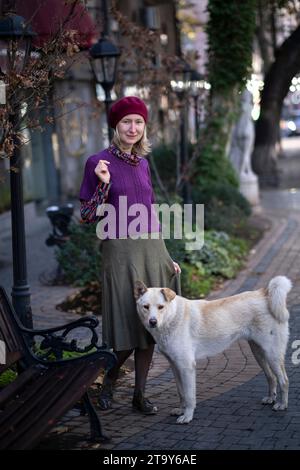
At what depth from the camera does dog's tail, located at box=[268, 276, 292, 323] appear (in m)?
5.78

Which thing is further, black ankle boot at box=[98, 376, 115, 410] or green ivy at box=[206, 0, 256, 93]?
green ivy at box=[206, 0, 256, 93]

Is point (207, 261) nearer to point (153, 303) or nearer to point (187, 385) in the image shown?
point (187, 385)

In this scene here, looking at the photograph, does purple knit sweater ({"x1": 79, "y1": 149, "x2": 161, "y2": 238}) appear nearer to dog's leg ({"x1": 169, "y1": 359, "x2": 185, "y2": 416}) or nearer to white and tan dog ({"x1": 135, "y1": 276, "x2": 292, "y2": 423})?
white and tan dog ({"x1": 135, "y1": 276, "x2": 292, "y2": 423})

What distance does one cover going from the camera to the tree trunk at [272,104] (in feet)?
68.1

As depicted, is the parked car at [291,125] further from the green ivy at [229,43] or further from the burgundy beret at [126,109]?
the burgundy beret at [126,109]

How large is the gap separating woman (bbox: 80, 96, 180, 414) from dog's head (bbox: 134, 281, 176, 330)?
253 millimetres

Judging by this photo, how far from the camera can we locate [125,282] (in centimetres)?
579

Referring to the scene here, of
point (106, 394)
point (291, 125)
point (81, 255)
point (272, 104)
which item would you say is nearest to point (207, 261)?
point (81, 255)

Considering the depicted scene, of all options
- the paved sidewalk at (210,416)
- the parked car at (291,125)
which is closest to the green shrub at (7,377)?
the paved sidewalk at (210,416)

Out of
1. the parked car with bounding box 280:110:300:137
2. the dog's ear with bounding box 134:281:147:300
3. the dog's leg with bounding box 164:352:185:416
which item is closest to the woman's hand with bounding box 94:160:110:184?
the dog's ear with bounding box 134:281:147:300

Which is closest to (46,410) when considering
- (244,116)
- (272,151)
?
(244,116)

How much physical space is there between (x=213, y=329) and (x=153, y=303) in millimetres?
534

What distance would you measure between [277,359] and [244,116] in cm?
1255
